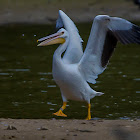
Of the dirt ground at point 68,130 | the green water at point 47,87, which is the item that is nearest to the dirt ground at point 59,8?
the green water at point 47,87

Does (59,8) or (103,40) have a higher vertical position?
(103,40)

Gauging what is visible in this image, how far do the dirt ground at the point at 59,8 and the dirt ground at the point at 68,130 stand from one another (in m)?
18.0

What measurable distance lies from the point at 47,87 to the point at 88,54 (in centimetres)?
→ 326

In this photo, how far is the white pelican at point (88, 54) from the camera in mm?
7410

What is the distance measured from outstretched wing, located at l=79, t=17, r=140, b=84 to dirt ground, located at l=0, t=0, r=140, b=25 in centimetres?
1689

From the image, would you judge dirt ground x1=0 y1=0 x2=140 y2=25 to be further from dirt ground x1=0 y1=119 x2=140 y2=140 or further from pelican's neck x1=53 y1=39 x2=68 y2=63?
dirt ground x1=0 y1=119 x2=140 y2=140

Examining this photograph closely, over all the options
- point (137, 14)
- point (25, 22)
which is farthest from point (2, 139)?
point (137, 14)

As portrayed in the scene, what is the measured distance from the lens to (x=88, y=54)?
7582mm

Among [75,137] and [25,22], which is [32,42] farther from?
[75,137]

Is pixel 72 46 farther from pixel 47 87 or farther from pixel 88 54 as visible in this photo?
pixel 47 87

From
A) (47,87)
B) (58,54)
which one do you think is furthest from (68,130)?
(47,87)

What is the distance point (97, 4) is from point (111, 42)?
20076mm

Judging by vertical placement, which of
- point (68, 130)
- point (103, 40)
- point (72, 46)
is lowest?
point (68, 130)

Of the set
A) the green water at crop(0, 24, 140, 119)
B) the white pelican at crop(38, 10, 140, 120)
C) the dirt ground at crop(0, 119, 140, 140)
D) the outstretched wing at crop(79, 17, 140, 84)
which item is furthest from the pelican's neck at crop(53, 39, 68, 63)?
the dirt ground at crop(0, 119, 140, 140)
